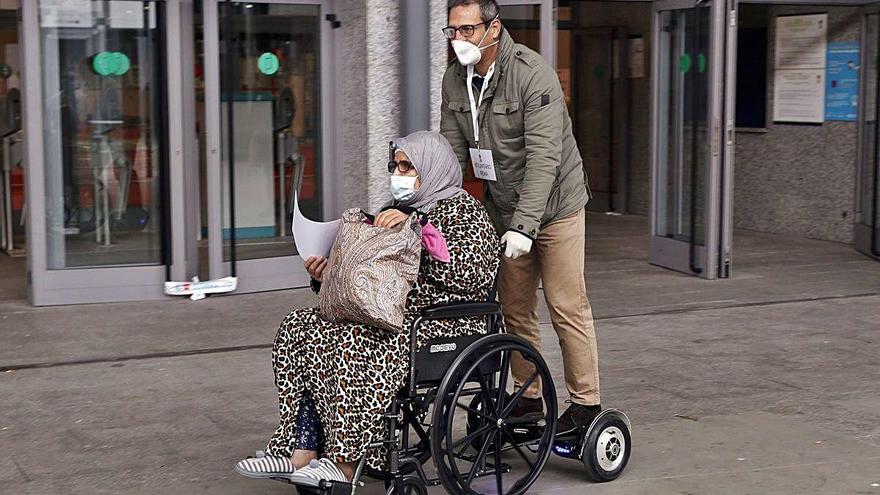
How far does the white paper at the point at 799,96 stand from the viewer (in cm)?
1125

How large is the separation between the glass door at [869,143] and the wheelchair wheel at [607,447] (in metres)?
6.18

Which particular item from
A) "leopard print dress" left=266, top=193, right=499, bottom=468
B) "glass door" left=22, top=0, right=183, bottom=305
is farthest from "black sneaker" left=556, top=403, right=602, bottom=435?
"glass door" left=22, top=0, right=183, bottom=305

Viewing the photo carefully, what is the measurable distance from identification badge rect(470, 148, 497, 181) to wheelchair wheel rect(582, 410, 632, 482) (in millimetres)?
965

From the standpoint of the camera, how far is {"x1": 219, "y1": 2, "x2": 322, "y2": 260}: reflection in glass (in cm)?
855

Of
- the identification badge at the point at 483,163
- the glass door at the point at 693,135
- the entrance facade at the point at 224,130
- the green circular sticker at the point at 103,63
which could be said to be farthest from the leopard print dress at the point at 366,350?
the glass door at the point at 693,135

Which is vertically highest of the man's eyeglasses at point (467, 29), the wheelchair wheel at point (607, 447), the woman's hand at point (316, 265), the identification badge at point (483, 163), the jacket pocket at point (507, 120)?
the man's eyeglasses at point (467, 29)

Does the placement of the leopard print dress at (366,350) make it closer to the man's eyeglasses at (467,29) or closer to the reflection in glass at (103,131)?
the man's eyeglasses at (467,29)

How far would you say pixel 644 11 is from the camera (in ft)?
44.1

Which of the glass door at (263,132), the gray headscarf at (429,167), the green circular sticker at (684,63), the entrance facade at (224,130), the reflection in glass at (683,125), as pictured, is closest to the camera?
the gray headscarf at (429,167)

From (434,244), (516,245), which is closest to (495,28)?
(516,245)

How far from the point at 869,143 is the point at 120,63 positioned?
5.94 metres

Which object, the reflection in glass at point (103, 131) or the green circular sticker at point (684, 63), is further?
the green circular sticker at point (684, 63)

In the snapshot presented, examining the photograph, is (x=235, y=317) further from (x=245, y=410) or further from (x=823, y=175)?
(x=823, y=175)

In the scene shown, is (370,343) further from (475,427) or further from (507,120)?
(507,120)
